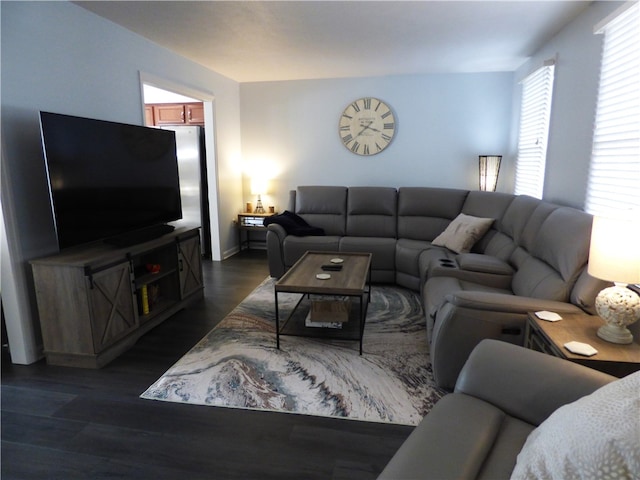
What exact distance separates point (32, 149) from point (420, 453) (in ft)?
9.24

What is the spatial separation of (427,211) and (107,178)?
323cm

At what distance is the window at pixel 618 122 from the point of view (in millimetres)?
2139

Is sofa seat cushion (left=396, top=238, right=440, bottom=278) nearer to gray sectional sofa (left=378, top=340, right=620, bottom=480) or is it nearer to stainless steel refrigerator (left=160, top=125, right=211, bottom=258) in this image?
gray sectional sofa (left=378, top=340, right=620, bottom=480)

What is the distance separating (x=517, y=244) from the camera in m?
3.07

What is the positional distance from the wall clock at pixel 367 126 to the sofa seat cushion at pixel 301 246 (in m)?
1.65

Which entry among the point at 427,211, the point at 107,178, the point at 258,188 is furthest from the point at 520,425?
the point at 258,188

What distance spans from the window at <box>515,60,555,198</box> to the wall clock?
155cm

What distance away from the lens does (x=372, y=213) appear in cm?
457

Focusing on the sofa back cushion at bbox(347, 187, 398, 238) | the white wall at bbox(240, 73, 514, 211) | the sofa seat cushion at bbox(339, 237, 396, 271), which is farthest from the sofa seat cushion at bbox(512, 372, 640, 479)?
the white wall at bbox(240, 73, 514, 211)

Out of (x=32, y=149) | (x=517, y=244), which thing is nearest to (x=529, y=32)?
(x=517, y=244)

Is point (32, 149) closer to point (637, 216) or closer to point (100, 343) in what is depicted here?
point (100, 343)

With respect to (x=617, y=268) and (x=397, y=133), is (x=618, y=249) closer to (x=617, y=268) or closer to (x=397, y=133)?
(x=617, y=268)

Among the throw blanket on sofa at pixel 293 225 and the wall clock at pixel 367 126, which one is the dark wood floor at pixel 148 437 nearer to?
the throw blanket on sofa at pixel 293 225

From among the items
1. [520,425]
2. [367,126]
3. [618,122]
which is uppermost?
[367,126]
